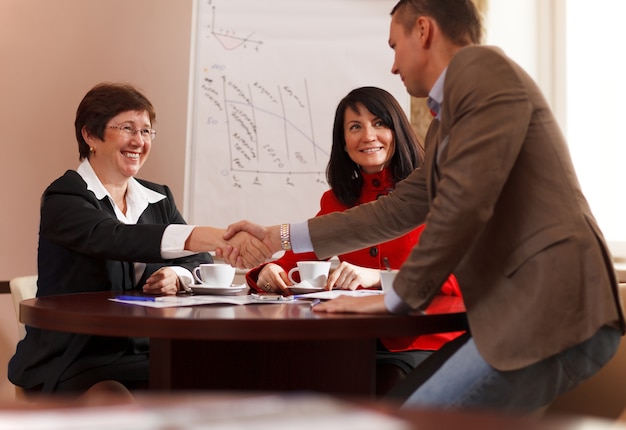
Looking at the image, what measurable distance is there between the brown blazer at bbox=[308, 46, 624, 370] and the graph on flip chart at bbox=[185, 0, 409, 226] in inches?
81.0

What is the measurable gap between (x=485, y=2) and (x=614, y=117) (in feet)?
2.80

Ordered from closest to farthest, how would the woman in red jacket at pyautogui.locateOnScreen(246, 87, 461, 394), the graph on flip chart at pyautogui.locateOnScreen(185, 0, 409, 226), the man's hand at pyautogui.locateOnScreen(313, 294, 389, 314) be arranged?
the man's hand at pyautogui.locateOnScreen(313, 294, 389, 314), the woman in red jacket at pyautogui.locateOnScreen(246, 87, 461, 394), the graph on flip chart at pyautogui.locateOnScreen(185, 0, 409, 226)

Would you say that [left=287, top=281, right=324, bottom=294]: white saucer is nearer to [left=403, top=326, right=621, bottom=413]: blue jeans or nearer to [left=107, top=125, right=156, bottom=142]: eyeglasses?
[left=403, top=326, right=621, bottom=413]: blue jeans

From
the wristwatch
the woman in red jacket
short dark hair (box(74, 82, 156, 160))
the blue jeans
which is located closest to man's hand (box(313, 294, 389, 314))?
the blue jeans

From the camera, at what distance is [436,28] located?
1.76 metres

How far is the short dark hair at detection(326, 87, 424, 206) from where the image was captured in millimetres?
2770

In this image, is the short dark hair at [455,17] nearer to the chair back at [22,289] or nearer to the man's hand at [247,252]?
the man's hand at [247,252]

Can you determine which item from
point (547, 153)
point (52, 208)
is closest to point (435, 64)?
point (547, 153)

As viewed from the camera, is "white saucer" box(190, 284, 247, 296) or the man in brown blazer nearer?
the man in brown blazer

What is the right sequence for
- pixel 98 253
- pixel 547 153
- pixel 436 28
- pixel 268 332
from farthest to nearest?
1. pixel 98 253
2. pixel 436 28
3. pixel 547 153
4. pixel 268 332

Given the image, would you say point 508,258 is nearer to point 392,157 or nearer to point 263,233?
point 263,233

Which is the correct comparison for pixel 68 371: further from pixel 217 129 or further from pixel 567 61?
pixel 567 61

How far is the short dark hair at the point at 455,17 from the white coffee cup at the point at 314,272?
2.41 feet

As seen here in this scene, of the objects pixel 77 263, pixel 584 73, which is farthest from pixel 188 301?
pixel 584 73
